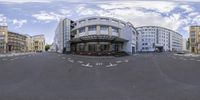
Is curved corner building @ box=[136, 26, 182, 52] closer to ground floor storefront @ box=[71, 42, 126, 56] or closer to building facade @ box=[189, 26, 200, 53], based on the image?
building facade @ box=[189, 26, 200, 53]

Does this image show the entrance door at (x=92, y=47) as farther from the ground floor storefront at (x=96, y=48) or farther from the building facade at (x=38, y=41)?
the building facade at (x=38, y=41)

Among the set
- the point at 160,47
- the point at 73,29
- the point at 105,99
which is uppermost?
the point at 73,29

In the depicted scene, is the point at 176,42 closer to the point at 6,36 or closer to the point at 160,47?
the point at 160,47

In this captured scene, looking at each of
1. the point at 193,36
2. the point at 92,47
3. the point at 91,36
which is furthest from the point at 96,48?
the point at 193,36

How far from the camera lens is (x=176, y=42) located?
6.23 metres

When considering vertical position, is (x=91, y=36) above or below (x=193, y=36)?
below

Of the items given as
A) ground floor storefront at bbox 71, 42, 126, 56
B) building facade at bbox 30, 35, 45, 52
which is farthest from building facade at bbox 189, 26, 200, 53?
building facade at bbox 30, 35, 45, 52

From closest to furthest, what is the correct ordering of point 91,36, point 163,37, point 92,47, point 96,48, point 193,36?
point 163,37 < point 91,36 < point 96,48 < point 92,47 < point 193,36

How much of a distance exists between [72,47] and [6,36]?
2635 millimetres

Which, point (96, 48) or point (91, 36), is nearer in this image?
point (91, 36)

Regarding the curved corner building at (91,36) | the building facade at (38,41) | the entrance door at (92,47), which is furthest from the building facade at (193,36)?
the building facade at (38,41)

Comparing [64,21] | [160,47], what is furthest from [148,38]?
[64,21]

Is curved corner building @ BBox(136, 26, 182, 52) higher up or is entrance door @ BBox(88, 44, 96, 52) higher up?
curved corner building @ BBox(136, 26, 182, 52)

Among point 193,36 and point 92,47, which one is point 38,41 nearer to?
point 92,47
